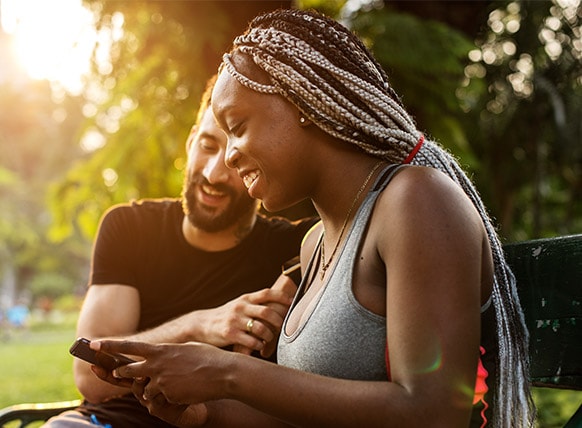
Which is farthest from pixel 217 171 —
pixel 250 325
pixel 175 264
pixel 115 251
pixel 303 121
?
pixel 303 121

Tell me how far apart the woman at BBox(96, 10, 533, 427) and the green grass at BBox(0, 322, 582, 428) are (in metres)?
5.86

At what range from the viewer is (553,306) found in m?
1.84

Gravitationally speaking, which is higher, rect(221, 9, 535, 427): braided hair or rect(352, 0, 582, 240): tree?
rect(352, 0, 582, 240): tree

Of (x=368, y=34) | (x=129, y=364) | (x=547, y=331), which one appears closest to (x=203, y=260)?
(x=129, y=364)

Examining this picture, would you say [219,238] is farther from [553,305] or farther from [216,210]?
[553,305]

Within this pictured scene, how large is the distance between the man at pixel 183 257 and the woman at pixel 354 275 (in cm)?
86

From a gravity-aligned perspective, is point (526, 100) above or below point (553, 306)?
above

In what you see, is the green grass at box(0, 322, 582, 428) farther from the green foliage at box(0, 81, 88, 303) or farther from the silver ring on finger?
the green foliage at box(0, 81, 88, 303)

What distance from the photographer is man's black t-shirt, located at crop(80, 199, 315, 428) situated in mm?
2822

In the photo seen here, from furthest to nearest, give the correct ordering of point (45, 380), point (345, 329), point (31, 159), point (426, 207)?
point (31, 159) < point (45, 380) < point (345, 329) < point (426, 207)

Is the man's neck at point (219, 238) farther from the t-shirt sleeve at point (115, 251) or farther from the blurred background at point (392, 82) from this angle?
the blurred background at point (392, 82)

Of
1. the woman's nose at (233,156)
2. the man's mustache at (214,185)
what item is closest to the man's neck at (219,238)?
the man's mustache at (214,185)

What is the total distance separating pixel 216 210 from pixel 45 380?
38.7 ft

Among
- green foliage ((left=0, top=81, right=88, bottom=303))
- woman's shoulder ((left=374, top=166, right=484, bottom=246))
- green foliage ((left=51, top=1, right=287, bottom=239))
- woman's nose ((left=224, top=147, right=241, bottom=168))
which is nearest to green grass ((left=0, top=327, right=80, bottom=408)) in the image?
green foliage ((left=51, top=1, right=287, bottom=239))
